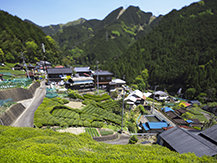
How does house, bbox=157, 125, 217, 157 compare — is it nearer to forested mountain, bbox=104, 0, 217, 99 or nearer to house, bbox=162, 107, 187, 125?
house, bbox=162, 107, 187, 125

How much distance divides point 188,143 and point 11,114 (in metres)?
30.4

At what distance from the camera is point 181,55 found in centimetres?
9225

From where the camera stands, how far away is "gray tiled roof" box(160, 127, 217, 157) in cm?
1336

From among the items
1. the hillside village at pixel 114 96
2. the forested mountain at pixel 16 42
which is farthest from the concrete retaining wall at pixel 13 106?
the forested mountain at pixel 16 42

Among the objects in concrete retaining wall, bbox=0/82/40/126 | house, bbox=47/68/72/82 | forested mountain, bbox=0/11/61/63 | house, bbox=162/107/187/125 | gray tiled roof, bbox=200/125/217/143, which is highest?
forested mountain, bbox=0/11/61/63

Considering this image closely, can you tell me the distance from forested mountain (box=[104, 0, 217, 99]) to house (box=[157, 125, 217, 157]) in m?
53.8

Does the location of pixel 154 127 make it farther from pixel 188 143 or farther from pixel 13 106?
pixel 13 106

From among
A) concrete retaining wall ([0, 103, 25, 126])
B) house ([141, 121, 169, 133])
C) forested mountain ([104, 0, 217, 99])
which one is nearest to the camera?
concrete retaining wall ([0, 103, 25, 126])

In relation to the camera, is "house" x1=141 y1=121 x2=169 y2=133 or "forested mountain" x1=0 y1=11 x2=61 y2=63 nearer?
"house" x1=141 y1=121 x2=169 y2=133

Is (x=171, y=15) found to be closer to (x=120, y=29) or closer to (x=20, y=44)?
(x=120, y=29)

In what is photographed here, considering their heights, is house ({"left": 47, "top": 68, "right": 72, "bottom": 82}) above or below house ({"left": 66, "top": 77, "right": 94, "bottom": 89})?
above

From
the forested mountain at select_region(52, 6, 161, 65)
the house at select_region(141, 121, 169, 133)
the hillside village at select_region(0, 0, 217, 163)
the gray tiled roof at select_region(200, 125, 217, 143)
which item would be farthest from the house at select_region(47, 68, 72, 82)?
the forested mountain at select_region(52, 6, 161, 65)

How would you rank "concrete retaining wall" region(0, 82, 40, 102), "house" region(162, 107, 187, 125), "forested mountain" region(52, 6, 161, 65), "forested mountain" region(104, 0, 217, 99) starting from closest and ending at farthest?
"concrete retaining wall" region(0, 82, 40, 102)
"house" region(162, 107, 187, 125)
"forested mountain" region(104, 0, 217, 99)
"forested mountain" region(52, 6, 161, 65)

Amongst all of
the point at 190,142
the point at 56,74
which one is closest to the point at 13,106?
the point at 56,74
